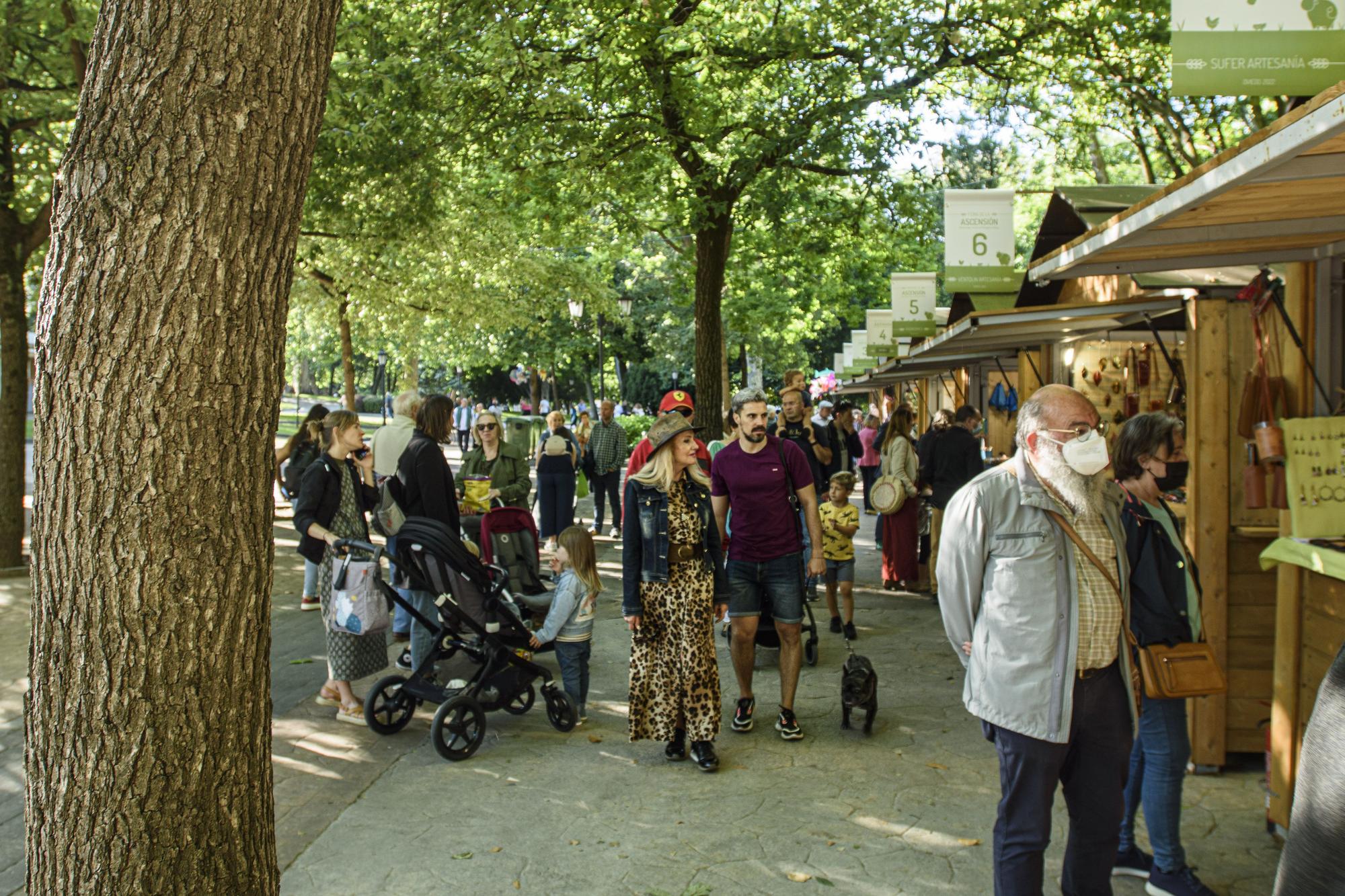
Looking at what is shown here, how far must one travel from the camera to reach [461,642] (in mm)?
6988

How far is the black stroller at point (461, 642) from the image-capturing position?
22.2 feet

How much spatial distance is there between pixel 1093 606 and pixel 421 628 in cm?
489

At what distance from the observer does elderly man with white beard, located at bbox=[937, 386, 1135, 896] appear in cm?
375

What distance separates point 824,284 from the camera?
28969mm

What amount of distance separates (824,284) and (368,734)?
2319 cm

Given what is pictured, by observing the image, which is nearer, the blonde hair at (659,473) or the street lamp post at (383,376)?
the blonde hair at (659,473)

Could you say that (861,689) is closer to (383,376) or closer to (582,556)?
(582,556)

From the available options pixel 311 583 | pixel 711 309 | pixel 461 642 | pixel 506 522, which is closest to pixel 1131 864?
pixel 461 642

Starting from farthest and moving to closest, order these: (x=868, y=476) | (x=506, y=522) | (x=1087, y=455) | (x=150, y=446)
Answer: (x=868, y=476), (x=506, y=522), (x=1087, y=455), (x=150, y=446)

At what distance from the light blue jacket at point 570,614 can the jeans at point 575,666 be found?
61 mm

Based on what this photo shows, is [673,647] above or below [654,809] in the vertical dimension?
above

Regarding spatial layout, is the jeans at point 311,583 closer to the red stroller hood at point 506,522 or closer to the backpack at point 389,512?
the red stroller hood at point 506,522

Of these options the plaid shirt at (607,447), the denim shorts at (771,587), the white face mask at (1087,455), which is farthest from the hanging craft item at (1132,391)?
the white face mask at (1087,455)

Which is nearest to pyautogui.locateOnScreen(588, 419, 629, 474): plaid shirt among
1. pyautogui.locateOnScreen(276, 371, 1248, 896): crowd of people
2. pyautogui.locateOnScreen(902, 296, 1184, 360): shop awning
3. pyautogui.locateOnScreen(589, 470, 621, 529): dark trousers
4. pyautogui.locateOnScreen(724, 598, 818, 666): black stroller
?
pyautogui.locateOnScreen(589, 470, 621, 529): dark trousers
